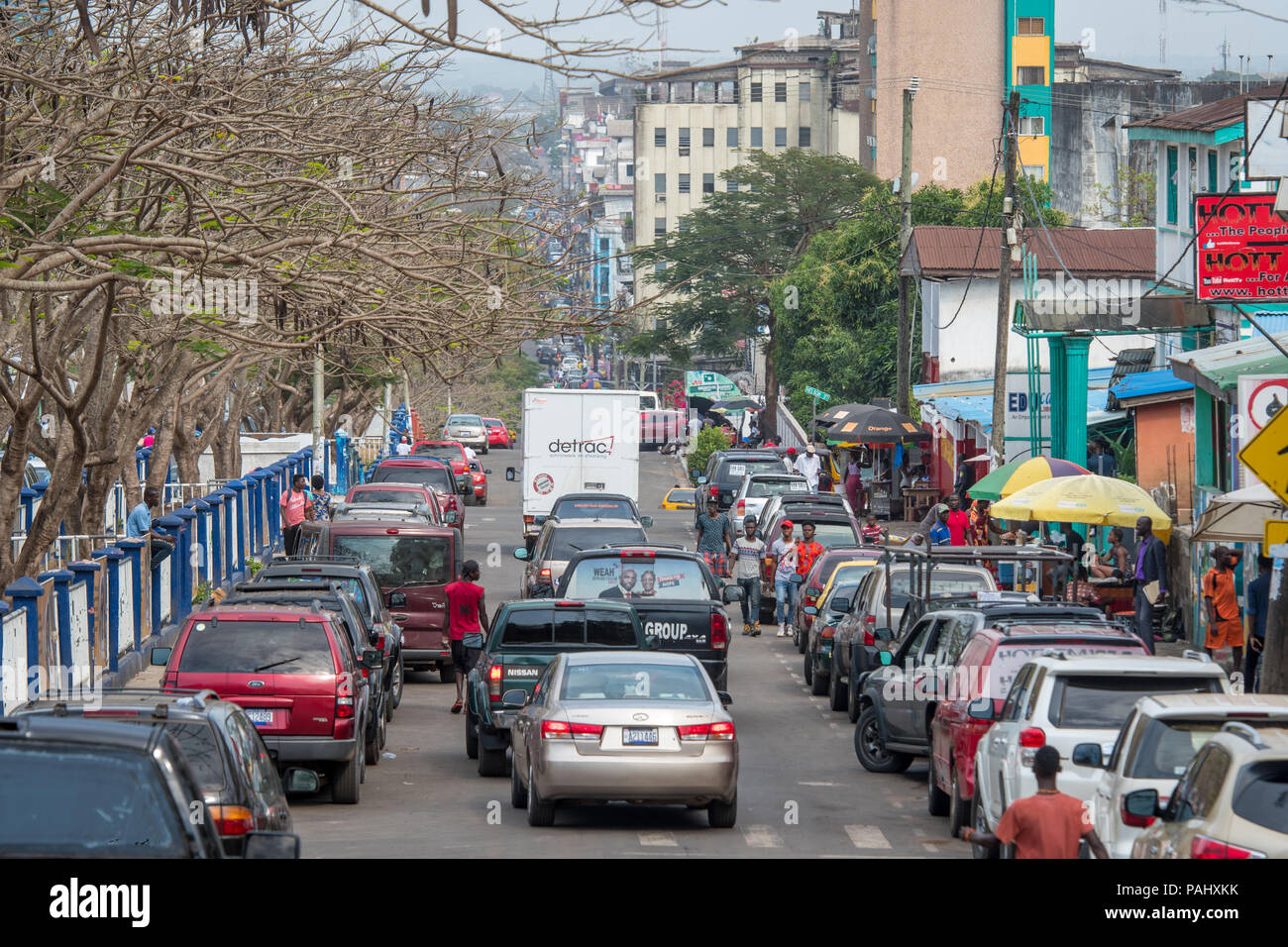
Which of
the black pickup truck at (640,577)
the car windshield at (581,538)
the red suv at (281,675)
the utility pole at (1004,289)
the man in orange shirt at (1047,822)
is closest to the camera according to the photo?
the man in orange shirt at (1047,822)

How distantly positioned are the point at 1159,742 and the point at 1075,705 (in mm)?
1829

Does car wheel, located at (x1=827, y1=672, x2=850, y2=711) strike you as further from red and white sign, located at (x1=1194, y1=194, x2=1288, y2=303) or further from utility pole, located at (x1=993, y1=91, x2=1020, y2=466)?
utility pole, located at (x1=993, y1=91, x2=1020, y2=466)

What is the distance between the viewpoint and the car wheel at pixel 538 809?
43.5 ft

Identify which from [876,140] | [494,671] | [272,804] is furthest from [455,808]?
[876,140]

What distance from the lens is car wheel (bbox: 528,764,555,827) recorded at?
1326 cm

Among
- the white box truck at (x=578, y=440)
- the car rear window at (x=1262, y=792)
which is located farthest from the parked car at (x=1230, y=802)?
the white box truck at (x=578, y=440)

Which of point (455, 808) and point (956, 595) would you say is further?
point (956, 595)

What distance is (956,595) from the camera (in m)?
18.7

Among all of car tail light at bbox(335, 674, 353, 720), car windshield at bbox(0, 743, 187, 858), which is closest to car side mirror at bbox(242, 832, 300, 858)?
car windshield at bbox(0, 743, 187, 858)

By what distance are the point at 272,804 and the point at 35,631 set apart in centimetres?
838

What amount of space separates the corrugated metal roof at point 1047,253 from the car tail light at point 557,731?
3589 cm

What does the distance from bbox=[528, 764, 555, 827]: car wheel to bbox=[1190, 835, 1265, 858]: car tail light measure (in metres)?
6.27

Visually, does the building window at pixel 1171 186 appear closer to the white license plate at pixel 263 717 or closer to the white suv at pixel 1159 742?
the white license plate at pixel 263 717
